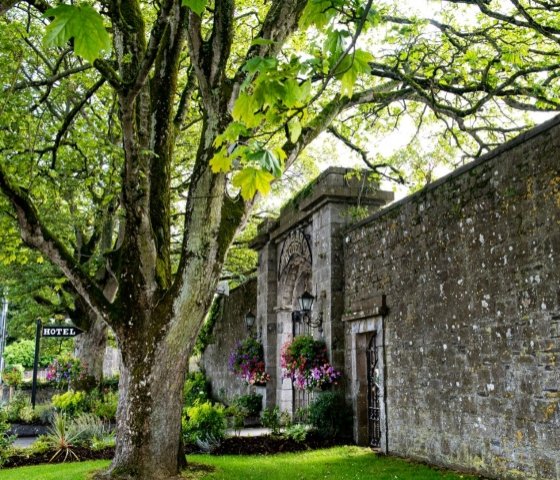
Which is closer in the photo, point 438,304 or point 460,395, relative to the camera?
point 460,395

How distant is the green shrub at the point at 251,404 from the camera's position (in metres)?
13.9

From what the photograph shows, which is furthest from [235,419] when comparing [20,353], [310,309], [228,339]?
[20,353]

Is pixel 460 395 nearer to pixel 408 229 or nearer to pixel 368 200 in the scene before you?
pixel 408 229

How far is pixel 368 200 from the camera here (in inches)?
441

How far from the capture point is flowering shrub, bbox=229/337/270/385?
13.9 meters

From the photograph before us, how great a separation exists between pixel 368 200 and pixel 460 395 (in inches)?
188

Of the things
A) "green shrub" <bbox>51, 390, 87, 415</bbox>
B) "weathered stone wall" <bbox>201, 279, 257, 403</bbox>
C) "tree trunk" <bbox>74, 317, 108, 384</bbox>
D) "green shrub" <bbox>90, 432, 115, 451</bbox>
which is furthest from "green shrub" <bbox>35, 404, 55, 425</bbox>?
"green shrub" <bbox>90, 432, 115, 451</bbox>

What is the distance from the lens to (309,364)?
10664 millimetres

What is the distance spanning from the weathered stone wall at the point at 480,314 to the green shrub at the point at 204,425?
2.84 metres

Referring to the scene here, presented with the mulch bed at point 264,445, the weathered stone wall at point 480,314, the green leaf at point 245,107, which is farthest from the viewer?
the mulch bed at point 264,445

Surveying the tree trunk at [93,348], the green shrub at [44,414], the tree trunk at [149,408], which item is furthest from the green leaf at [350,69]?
the green shrub at [44,414]

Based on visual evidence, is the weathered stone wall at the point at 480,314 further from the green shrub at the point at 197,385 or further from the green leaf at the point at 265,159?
the green shrub at the point at 197,385

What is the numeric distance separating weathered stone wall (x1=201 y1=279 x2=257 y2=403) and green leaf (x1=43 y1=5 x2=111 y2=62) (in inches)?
551

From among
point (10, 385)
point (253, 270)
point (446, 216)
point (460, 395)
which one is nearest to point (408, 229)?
point (446, 216)
